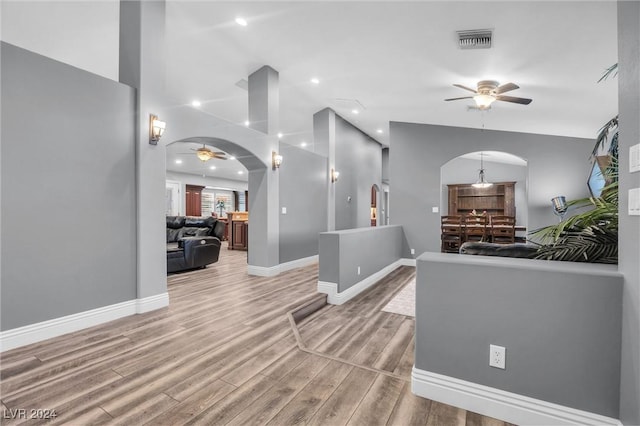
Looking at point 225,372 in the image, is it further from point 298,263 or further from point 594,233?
point 298,263

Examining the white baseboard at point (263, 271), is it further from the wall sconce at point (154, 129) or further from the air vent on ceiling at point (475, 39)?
the air vent on ceiling at point (475, 39)

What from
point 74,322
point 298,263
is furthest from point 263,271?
Result: point 74,322

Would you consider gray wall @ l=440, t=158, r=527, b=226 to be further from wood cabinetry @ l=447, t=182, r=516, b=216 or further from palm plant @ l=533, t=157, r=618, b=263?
palm plant @ l=533, t=157, r=618, b=263

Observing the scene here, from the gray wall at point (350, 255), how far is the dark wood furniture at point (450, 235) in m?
2.09

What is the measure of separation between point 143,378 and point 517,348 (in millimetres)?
2293

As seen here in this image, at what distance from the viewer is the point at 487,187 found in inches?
354

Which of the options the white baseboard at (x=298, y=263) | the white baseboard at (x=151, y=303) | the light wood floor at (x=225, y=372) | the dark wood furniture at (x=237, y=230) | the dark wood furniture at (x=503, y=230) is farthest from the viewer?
the dark wood furniture at (x=237, y=230)

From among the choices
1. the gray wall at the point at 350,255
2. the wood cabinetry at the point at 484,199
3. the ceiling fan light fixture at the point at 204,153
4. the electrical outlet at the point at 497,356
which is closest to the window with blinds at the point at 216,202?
the ceiling fan light fixture at the point at 204,153

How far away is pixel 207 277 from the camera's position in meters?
4.82

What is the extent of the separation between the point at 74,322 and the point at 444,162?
6.31 m

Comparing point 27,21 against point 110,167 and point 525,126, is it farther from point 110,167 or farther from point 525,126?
point 525,126

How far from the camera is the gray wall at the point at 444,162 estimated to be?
537 centimetres

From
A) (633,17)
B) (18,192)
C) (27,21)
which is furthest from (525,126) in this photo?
(27,21)

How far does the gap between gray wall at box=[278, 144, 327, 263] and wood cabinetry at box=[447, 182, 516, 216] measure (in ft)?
17.3
